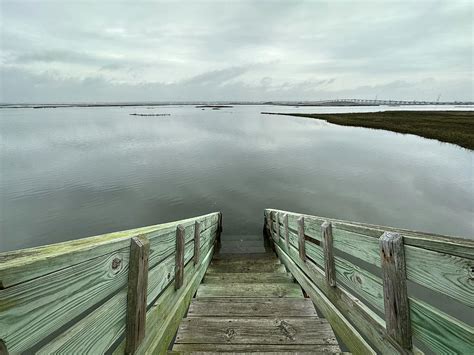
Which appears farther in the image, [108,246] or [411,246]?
[411,246]

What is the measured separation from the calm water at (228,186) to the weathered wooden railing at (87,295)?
918 centimetres

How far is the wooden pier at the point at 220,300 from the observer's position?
119cm

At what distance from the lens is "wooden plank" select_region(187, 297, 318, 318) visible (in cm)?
333

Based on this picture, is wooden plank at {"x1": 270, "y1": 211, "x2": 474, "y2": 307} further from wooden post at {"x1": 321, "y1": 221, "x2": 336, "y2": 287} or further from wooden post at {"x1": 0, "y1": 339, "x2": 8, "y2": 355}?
wooden post at {"x1": 0, "y1": 339, "x2": 8, "y2": 355}

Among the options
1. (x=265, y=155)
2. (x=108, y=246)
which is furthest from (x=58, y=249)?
(x=265, y=155)

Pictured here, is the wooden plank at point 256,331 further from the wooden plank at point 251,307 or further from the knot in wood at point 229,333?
the wooden plank at point 251,307

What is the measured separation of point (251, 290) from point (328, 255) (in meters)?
1.79

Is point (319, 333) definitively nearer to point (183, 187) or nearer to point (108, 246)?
point (108, 246)

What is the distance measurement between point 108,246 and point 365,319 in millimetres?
2484

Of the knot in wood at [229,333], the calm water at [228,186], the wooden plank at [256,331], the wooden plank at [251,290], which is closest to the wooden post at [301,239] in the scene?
the wooden plank at [251,290]

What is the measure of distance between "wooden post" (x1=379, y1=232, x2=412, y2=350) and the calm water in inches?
373

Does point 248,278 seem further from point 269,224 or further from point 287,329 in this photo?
point 269,224

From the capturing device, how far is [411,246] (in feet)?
5.82

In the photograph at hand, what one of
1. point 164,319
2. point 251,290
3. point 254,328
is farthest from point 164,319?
point 251,290
